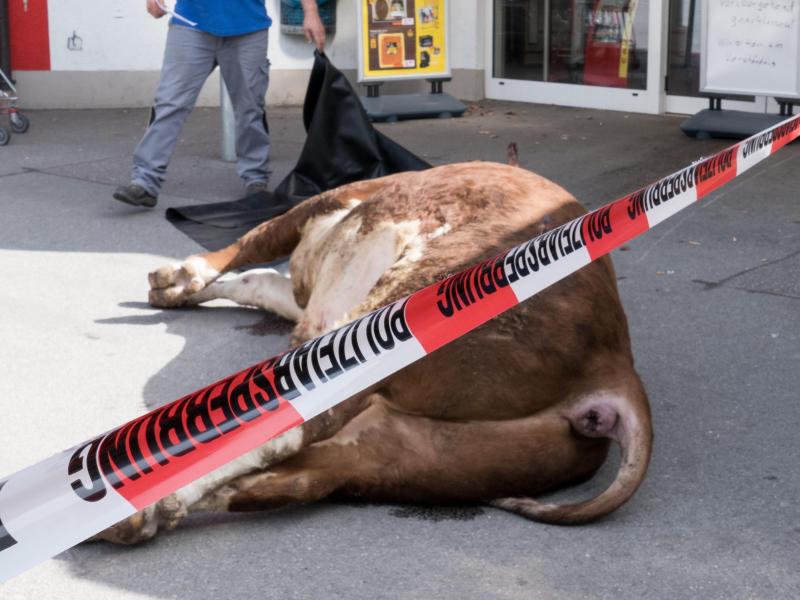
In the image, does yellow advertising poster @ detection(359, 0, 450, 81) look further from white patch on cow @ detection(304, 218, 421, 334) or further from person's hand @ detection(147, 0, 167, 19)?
white patch on cow @ detection(304, 218, 421, 334)

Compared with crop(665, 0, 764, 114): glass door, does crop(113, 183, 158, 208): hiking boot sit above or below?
below

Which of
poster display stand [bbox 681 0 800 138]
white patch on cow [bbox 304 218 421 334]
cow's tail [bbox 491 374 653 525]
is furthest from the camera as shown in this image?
poster display stand [bbox 681 0 800 138]

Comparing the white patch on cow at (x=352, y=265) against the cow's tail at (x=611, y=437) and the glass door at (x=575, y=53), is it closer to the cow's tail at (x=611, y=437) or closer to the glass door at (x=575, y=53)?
the cow's tail at (x=611, y=437)

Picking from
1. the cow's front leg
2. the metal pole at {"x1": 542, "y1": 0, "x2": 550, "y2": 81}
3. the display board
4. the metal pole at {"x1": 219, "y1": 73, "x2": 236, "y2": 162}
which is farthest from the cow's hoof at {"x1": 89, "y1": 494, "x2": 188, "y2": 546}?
the metal pole at {"x1": 542, "y1": 0, "x2": 550, "y2": 81}

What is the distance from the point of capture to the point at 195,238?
674 centimetres

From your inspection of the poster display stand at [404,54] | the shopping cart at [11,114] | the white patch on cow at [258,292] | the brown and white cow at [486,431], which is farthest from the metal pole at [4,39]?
the brown and white cow at [486,431]

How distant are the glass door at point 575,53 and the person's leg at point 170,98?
4874mm

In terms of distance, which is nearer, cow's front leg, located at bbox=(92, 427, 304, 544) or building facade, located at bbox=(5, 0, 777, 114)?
cow's front leg, located at bbox=(92, 427, 304, 544)

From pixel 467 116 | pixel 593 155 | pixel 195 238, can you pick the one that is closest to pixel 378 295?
pixel 195 238

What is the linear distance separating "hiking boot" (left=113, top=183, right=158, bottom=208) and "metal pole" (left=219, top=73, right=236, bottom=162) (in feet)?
Answer: 5.26

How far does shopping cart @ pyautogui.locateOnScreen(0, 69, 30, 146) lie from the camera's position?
9.78m

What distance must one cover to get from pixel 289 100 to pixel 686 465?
29.3 ft

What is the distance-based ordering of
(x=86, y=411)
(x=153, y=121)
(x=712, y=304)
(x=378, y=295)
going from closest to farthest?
1. (x=378, y=295)
2. (x=86, y=411)
3. (x=712, y=304)
4. (x=153, y=121)

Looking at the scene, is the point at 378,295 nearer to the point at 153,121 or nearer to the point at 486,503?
the point at 486,503
